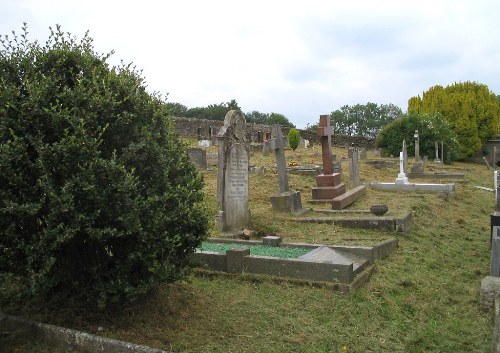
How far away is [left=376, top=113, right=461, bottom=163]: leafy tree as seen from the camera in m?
35.2

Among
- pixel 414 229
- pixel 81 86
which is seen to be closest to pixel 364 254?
pixel 414 229

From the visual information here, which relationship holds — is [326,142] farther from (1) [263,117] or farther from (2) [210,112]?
(1) [263,117]

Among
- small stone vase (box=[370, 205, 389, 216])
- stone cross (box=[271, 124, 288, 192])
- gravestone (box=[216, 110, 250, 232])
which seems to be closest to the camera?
gravestone (box=[216, 110, 250, 232])

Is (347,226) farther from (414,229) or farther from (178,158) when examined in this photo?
(178,158)

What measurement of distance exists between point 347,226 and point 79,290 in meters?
6.34

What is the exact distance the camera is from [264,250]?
749 centimetres

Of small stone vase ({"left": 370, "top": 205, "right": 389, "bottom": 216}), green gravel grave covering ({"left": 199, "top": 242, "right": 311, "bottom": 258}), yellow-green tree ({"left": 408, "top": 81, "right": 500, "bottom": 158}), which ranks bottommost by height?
green gravel grave covering ({"left": 199, "top": 242, "right": 311, "bottom": 258})

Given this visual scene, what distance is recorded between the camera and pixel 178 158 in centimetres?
485

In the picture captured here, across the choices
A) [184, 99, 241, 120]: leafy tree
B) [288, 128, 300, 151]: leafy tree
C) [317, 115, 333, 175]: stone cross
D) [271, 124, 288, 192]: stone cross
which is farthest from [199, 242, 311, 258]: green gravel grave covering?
[184, 99, 241, 120]: leafy tree

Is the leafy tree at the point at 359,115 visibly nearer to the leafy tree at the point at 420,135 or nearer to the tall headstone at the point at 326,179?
the leafy tree at the point at 420,135

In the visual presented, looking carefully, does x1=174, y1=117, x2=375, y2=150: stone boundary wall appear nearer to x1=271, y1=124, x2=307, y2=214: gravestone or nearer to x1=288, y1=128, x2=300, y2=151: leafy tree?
x1=288, y1=128, x2=300, y2=151: leafy tree

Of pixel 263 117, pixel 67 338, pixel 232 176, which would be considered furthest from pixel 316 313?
pixel 263 117

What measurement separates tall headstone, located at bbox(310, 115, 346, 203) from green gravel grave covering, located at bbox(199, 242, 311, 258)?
5456mm

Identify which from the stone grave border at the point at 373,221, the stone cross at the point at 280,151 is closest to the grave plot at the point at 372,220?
the stone grave border at the point at 373,221
